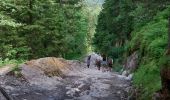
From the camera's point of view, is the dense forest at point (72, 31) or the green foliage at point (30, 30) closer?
the dense forest at point (72, 31)

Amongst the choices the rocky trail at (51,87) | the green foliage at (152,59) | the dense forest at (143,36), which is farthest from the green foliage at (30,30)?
the green foliage at (152,59)

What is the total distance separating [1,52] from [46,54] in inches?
405

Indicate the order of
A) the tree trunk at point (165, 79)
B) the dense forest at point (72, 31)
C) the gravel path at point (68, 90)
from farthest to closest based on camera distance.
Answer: the dense forest at point (72, 31) < the gravel path at point (68, 90) < the tree trunk at point (165, 79)

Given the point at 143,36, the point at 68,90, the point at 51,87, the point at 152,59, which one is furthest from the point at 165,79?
the point at 143,36

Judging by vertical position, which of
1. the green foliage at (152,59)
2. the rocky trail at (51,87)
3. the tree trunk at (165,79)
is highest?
the tree trunk at (165,79)

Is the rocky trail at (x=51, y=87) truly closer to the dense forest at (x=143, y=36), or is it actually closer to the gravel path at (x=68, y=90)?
the gravel path at (x=68, y=90)

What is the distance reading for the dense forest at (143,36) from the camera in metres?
15.7

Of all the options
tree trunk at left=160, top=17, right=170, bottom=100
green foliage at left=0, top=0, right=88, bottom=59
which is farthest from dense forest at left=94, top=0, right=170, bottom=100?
green foliage at left=0, top=0, right=88, bottom=59

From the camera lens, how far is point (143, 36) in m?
24.2

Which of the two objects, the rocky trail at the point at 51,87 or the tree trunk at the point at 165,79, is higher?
the tree trunk at the point at 165,79

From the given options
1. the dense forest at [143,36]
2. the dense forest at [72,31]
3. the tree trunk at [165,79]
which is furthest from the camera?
the dense forest at [72,31]

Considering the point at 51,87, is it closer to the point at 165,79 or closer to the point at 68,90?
the point at 68,90

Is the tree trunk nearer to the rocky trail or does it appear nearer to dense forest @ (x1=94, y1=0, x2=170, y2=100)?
dense forest @ (x1=94, y1=0, x2=170, y2=100)

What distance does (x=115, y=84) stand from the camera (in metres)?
19.4
